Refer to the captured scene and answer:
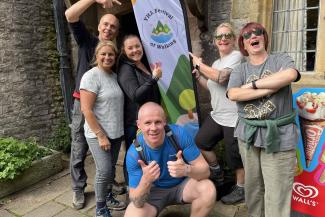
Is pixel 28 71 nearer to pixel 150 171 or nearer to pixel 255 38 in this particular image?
pixel 150 171

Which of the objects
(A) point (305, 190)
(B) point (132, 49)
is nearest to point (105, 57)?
(B) point (132, 49)

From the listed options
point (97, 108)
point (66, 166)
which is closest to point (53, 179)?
point (66, 166)

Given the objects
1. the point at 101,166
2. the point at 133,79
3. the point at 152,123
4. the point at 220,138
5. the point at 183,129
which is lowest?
the point at 101,166

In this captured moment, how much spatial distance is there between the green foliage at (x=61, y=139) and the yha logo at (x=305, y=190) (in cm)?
441

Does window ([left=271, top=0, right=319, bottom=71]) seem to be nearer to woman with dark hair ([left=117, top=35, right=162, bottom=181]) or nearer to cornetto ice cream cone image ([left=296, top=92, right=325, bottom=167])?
cornetto ice cream cone image ([left=296, top=92, right=325, bottom=167])

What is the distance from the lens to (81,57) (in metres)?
2.81

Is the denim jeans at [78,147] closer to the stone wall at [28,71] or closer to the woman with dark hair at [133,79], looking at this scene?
the woman with dark hair at [133,79]

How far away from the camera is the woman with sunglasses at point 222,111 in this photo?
2621mm

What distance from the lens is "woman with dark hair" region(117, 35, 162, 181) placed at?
248 cm

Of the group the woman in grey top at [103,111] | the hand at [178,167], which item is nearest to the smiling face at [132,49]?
the woman in grey top at [103,111]

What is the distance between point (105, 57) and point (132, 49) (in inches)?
9.8

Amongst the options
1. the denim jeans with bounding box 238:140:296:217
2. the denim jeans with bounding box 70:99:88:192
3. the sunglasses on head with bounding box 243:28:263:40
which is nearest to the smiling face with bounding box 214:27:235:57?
the sunglasses on head with bounding box 243:28:263:40

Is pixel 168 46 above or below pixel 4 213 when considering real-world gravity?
above

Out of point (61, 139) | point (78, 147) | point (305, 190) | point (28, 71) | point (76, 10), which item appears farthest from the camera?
point (61, 139)
